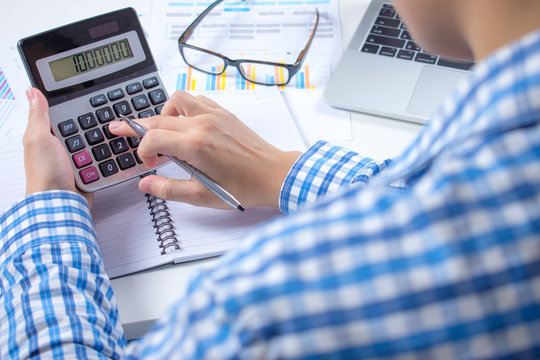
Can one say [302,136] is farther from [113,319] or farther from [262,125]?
[113,319]

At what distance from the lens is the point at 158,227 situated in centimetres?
64

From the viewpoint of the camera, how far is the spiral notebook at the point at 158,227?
613 millimetres

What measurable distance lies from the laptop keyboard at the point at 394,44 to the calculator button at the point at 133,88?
1.15 feet

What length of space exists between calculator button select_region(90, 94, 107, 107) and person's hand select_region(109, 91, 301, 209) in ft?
0.15

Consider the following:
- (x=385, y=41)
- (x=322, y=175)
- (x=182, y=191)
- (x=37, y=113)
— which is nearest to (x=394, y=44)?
(x=385, y=41)

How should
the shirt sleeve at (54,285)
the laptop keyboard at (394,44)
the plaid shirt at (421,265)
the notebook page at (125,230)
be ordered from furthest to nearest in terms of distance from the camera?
the laptop keyboard at (394,44), the notebook page at (125,230), the shirt sleeve at (54,285), the plaid shirt at (421,265)

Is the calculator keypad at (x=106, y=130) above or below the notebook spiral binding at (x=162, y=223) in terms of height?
above

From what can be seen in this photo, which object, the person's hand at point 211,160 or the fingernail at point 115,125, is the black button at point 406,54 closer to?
the person's hand at point 211,160

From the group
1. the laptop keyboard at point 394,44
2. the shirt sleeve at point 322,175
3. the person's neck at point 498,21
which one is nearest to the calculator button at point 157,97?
the shirt sleeve at point 322,175

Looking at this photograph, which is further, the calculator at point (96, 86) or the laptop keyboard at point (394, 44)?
the laptop keyboard at point (394, 44)

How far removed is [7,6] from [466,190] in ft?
2.99

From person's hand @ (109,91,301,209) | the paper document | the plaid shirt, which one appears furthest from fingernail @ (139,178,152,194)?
the plaid shirt

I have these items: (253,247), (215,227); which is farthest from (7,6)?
(253,247)

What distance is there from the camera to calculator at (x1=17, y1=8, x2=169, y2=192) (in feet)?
2.21
